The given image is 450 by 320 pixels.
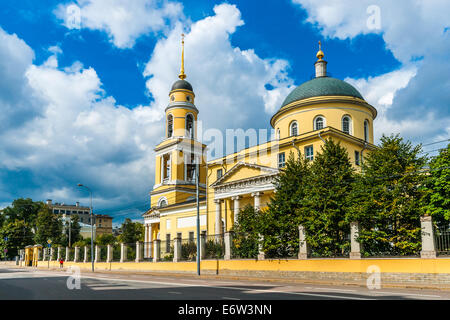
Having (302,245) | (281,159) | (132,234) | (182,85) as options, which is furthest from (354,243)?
(132,234)

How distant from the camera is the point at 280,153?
127 ft

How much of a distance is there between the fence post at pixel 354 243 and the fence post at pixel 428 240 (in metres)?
3.19

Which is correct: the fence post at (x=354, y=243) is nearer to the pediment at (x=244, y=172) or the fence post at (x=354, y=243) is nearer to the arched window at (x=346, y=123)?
the pediment at (x=244, y=172)

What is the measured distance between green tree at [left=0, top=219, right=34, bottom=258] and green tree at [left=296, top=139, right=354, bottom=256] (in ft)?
224

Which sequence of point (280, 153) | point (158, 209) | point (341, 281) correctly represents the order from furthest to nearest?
1. point (158, 209)
2. point (280, 153)
3. point (341, 281)

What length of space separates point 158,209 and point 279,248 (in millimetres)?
31293

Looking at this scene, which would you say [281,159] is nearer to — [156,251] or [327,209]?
[156,251]

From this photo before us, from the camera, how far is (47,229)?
72.8m

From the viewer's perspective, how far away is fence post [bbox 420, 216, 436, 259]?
17.7 meters

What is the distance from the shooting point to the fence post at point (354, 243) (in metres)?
20.5
